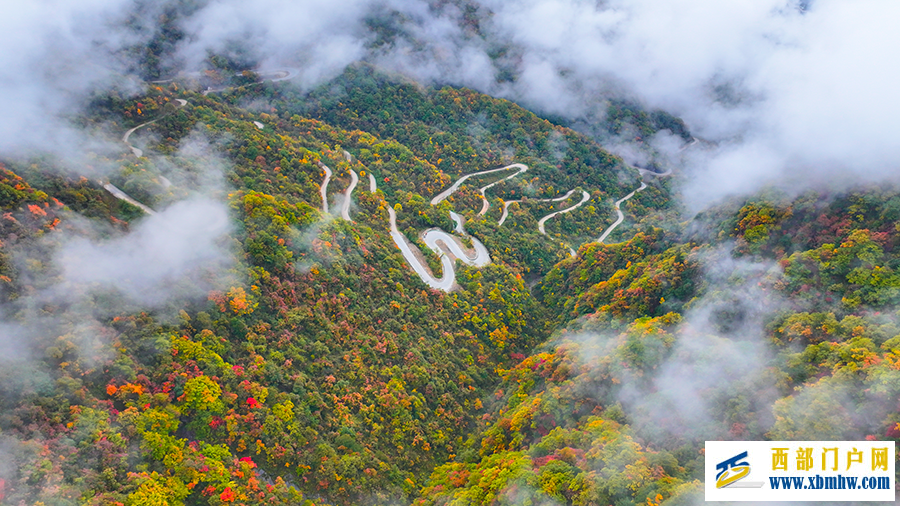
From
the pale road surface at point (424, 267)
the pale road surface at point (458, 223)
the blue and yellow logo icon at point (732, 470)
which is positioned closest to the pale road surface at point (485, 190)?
the pale road surface at point (458, 223)

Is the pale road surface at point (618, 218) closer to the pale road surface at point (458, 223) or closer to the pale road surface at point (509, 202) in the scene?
the pale road surface at point (509, 202)

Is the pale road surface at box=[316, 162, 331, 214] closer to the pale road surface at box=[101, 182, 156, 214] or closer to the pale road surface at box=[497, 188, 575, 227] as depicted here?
the pale road surface at box=[101, 182, 156, 214]

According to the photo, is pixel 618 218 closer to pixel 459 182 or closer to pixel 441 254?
pixel 459 182

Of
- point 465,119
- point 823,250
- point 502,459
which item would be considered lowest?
point 502,459

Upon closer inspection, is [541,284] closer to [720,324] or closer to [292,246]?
[720,324]

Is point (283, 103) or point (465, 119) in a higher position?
point (465, 119)

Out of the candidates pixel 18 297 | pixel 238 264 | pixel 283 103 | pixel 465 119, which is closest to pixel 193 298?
pixel 238 264
